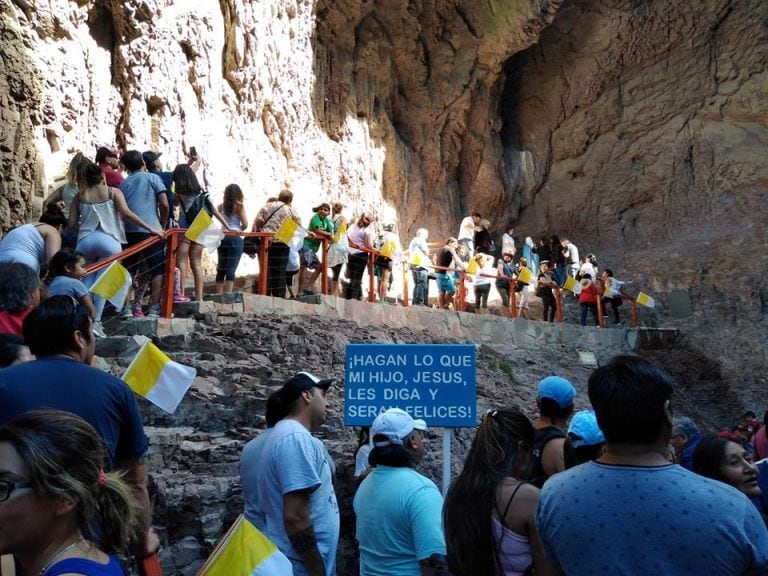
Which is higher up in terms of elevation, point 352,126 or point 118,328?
point 352,126

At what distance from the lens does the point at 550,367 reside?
43.7 feet

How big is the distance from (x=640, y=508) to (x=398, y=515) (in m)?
1.63

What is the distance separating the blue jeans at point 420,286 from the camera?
15.7 metres

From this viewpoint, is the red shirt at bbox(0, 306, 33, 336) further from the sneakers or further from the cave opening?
the cave opening

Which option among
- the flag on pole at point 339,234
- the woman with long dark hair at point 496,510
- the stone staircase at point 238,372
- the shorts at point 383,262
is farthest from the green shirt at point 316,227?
the woman with long dark hair at point 496,510

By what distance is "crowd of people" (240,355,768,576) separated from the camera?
2227 mm

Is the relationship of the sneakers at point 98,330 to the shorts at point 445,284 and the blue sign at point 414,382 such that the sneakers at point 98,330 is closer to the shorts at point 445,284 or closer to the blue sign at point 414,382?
the blue sign at point 414,382

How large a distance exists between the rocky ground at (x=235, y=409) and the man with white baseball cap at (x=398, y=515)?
71.8 inches

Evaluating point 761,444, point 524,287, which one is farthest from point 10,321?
point 524,287

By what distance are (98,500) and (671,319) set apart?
864 inches

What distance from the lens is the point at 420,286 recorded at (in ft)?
51.8

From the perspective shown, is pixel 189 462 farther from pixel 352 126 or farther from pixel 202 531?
pixel 352 126

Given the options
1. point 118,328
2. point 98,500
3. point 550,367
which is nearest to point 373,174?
point 550,367

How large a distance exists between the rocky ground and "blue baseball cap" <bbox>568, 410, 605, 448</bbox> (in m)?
2.35
